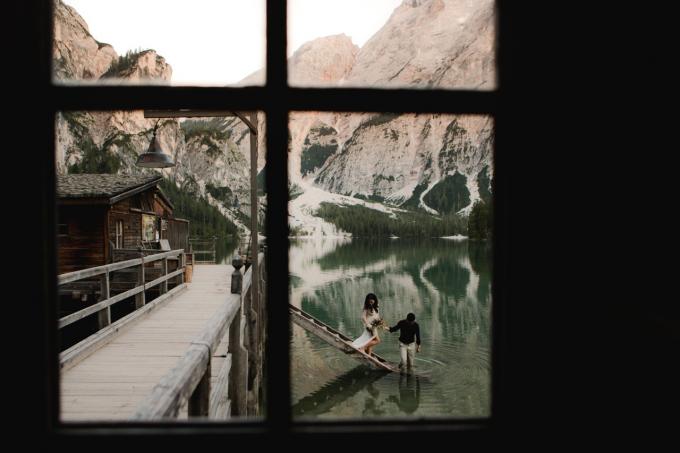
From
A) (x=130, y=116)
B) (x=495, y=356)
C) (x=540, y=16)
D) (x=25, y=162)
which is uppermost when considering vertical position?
(x=130, y=116)

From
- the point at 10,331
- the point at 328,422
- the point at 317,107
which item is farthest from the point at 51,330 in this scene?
the point at 317,107

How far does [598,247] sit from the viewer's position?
121cm

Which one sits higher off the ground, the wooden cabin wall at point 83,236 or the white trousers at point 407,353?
the wooden cabin wall at point 83,236

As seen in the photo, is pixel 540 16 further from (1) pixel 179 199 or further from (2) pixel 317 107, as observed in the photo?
(1) pixel 179 199

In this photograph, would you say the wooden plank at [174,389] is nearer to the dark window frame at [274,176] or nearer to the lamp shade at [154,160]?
the dark window frame at [274,176]

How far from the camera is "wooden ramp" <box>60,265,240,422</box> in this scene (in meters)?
4.66

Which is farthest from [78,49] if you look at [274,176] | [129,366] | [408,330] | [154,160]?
[274,176]

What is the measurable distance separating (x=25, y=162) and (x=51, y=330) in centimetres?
40

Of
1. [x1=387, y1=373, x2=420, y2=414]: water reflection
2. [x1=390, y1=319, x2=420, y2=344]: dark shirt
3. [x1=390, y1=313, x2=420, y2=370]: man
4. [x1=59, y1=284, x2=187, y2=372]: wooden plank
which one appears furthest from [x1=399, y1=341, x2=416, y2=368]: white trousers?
[x1=59, y1=284, x2=187, y2=372]: wooden plank

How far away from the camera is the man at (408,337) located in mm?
12993

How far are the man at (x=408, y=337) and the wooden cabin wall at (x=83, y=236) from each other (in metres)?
10.1

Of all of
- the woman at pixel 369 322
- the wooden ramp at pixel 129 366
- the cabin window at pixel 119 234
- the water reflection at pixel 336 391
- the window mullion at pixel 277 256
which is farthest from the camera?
the cabin window at pixel 119 234

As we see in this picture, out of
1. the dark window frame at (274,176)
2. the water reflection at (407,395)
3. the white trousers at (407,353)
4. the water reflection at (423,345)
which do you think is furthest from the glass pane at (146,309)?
the white trousers at (407,353)

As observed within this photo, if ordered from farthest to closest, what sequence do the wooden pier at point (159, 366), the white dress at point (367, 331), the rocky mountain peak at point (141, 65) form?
the rocky mountain peak at point (141, 65) < the white dress at point (367, 331) < the wooden pier at point (159, 366)
